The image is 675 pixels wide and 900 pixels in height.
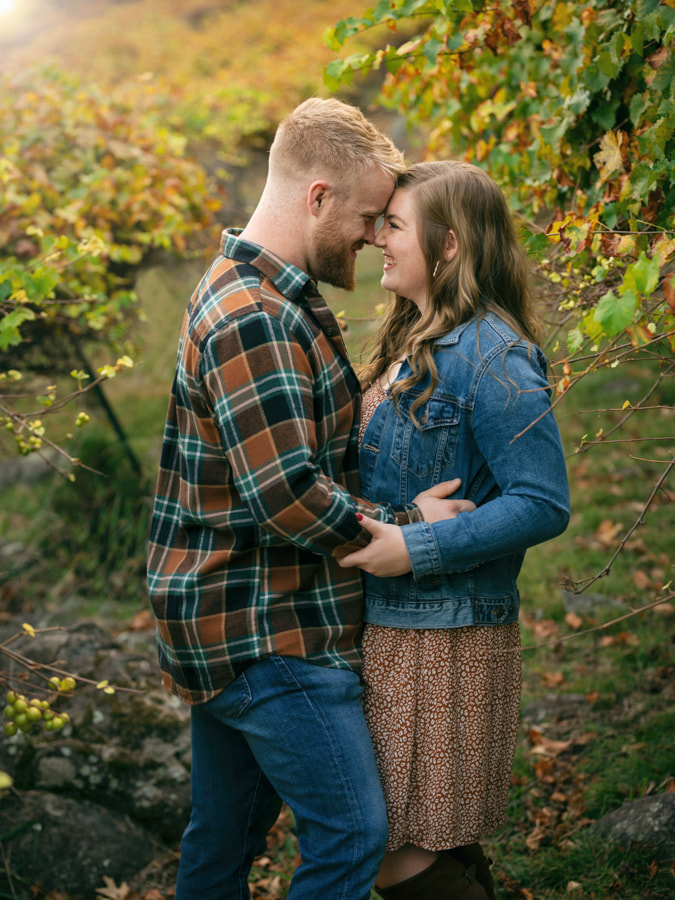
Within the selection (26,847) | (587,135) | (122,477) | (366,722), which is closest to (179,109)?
(122,477)

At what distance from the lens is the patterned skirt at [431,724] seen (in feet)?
6.45

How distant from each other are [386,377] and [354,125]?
652 mm

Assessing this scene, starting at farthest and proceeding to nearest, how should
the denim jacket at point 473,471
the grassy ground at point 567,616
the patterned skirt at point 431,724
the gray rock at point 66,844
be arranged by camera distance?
the gray rock at point 66,844, the grassy ground at point 567,616, the patterned skirt at point 431,724, the denim jacket at point 473,471

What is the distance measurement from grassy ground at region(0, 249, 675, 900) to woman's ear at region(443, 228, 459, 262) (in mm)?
564

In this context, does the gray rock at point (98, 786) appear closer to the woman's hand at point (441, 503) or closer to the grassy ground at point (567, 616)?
the grassy ground at point (567, 616)

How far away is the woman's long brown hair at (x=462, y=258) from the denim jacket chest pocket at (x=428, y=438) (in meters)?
0.08

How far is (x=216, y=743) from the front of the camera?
215 centimetres

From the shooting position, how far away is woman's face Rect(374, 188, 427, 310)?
6.98 feet

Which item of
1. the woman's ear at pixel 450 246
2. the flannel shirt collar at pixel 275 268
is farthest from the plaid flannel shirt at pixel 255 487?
the woman's ear at pixel 450 246

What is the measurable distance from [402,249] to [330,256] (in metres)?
0.22

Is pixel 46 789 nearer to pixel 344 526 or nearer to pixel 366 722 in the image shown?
pixel 366 722

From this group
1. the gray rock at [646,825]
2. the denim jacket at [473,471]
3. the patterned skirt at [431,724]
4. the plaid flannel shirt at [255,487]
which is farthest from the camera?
the gray rock at [646,825]

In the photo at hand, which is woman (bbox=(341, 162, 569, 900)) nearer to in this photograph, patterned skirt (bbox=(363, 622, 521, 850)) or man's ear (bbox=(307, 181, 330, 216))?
patterned skirt (bbox=(363, 622, 521, 850))

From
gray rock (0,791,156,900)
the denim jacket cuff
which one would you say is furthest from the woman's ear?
gray rock (0,791,156,900)
